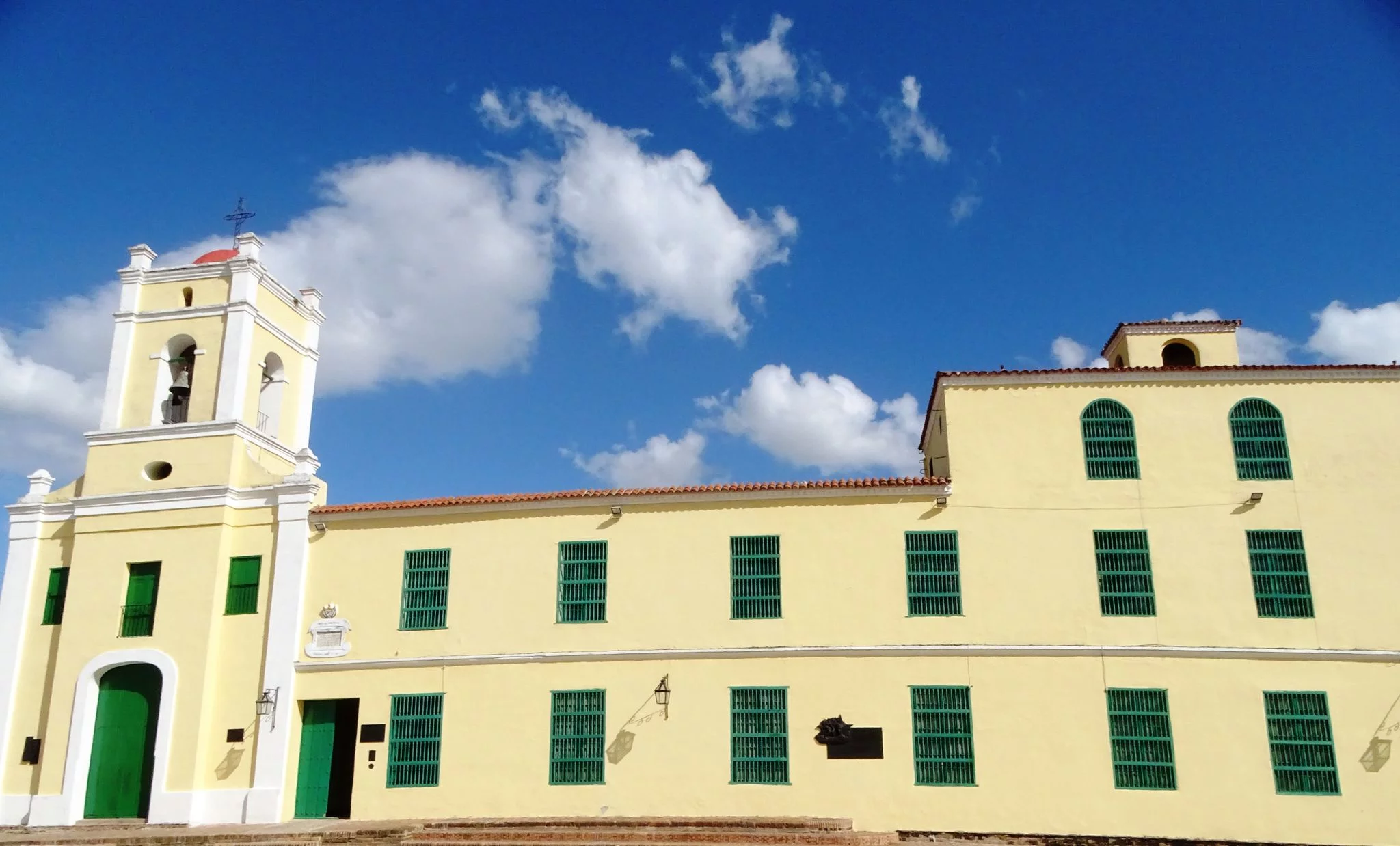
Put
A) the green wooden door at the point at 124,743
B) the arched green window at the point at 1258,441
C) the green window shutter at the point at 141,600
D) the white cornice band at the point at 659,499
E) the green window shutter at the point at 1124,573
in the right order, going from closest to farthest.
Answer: the green window shutter at the point at 1124,573 → the arched green window at the point at 1258,441 → the white cornice band at the point at 659,499 → the green wooden door at the point at 124,743 → the green window shutter at the point at 141,600

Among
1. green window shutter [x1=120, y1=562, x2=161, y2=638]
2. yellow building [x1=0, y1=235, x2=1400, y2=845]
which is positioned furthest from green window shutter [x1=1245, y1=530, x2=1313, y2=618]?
green window shutter [x1=120, y1=562, x2=161, y2=638]

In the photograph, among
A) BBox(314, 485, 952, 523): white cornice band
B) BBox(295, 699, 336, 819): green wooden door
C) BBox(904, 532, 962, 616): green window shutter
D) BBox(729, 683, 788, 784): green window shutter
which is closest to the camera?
BBox(729, 683, 788, 784): green window shutter

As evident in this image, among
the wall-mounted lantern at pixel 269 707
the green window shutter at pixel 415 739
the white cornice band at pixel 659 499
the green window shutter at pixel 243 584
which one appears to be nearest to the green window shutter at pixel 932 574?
the white cornice band at pixel 659 499

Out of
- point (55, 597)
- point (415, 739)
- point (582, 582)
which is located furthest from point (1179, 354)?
point (55, 597)

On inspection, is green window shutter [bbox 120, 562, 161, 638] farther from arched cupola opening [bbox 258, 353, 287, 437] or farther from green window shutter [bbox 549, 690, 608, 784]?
green window shutter [bbox 549, 690, 608, 784]

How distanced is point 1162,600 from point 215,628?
18.0m

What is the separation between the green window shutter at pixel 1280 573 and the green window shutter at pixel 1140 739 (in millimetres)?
2624

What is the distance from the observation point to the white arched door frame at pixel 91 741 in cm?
1967

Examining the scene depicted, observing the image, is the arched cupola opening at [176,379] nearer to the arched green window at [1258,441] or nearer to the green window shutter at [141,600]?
the green window shutter at [141,600]

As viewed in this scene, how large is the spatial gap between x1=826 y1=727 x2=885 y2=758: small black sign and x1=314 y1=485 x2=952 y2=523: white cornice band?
4282 mm

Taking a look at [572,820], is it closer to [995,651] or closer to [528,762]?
[528,762]

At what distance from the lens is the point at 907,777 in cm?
1836

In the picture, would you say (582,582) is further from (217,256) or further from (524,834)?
(217,256)

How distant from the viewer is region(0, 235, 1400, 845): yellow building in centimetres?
1819
